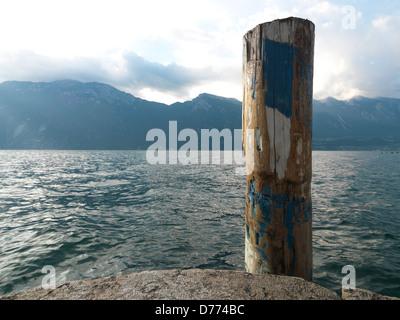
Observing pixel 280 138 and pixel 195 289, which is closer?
pixel 195 289

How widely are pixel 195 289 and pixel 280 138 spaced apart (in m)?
1.91

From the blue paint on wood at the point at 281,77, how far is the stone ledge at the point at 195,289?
6.19ft

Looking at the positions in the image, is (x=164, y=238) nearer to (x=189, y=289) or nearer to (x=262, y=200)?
(x=189, y=289)

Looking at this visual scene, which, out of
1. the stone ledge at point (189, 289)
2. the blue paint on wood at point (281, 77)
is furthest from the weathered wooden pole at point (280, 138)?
the stone ledge at point (189, 289)

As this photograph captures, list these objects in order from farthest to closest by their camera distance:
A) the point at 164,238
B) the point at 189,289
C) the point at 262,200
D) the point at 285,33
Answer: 1. the point at 164,238
2. the point at 262,200
3. the point at 285,33
4. the point at 189,289

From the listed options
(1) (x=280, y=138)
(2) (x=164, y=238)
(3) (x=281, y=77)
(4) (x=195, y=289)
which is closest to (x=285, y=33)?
(3) (x=281, y=77)

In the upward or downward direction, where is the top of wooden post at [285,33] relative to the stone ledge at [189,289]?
upward

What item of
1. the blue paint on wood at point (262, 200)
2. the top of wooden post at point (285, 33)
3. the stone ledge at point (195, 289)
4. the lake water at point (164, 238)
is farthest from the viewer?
the lake water at point (164, 238)

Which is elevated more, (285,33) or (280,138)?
→ (285,33)

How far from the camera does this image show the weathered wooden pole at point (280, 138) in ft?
Result: 8.07

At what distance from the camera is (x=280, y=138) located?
8.11 ft

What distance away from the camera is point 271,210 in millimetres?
2582

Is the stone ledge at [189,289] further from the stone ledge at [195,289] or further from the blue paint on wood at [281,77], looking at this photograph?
the blue paint on wood at [281,77]
